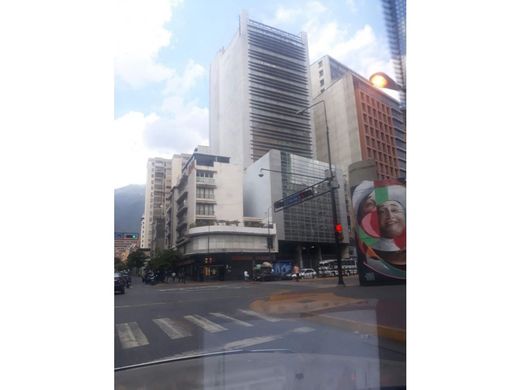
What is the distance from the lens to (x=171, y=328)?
1.29 meters

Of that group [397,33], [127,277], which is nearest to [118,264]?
[127,277]

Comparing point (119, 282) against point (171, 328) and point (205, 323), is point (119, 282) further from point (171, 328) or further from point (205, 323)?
point (205, 323)

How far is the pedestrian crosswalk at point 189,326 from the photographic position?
1221 mm

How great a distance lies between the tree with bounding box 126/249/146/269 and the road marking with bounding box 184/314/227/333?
322 mm

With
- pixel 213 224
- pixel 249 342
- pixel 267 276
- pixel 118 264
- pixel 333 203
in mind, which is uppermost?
pixel 333 203

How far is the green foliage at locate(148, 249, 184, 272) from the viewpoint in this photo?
4.31 feet

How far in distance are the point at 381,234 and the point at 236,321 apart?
3.00 feet

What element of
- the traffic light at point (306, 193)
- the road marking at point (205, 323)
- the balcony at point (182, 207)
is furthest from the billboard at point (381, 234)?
the balcony at point (182, 207)

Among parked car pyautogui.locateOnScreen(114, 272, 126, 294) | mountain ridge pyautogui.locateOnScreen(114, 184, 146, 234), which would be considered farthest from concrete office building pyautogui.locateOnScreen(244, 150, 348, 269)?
parked car pyautogui.locateOnScreen(114, 272, 126, 294)

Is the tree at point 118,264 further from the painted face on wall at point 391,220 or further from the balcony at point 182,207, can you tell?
the painted face on wall at point 391,220

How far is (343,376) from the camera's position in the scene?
1.38 metres

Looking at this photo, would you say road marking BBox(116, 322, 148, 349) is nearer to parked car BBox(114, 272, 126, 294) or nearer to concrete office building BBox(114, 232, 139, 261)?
parked car BBox(114, 272, 126, 294)

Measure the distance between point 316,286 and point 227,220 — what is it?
0.59 metres
